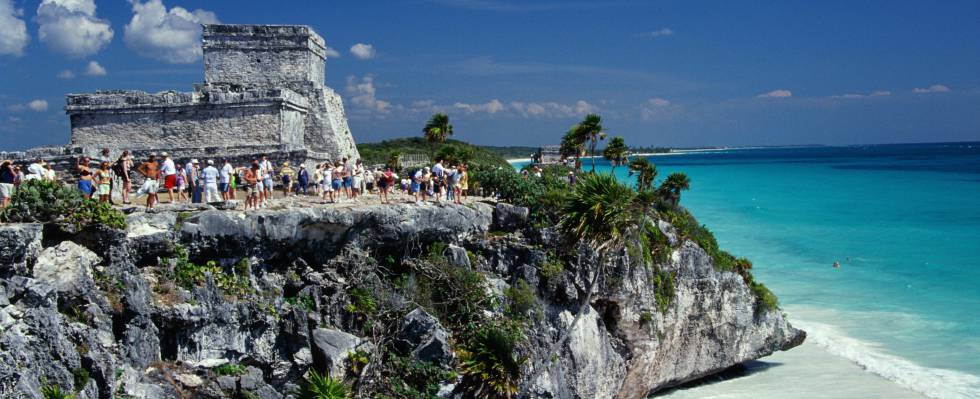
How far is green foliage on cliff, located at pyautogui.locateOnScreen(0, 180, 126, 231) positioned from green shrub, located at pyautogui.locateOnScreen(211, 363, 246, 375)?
9.22 ft

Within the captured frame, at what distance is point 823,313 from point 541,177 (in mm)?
12544

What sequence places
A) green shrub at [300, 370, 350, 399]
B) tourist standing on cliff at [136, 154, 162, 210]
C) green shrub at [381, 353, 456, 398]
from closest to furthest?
green shrub at [300, 370, 350, 399], tourist standing on cliff at [136, 154, 162, 210], green shrub at [381, 353, 456, 398]

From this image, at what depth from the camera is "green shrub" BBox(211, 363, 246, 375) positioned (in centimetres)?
1185

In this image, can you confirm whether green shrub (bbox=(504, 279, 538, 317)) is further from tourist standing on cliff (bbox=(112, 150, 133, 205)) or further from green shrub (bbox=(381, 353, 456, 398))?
tourist standing on cliff (bbox=(112, 150, 133, 205))

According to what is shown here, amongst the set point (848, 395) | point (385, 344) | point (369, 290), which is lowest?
point (848, 395)

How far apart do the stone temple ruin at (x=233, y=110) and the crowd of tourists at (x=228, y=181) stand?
3.02 feet

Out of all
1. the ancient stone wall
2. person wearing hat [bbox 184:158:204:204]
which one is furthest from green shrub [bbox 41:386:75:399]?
the ancient stone wall

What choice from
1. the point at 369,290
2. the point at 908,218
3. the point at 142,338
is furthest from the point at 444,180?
the point at 908,218

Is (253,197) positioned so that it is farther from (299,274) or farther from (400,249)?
(400,249)

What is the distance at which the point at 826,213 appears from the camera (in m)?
50.3

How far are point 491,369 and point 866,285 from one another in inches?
872

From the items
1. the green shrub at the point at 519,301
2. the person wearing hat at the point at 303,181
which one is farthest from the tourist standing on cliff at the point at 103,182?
the green shrub at the point at 519,301

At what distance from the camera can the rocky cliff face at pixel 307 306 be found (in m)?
9.80

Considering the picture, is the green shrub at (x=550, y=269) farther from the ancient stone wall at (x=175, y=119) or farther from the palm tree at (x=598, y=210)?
the ancient stone wall at (x=175, y=119)
